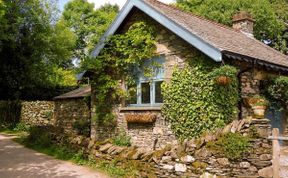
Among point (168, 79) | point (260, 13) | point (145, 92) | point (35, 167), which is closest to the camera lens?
point (35, 167)

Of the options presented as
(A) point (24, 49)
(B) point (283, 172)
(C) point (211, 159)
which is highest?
(A) point (24, 49)

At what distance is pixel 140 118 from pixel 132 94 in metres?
1.33

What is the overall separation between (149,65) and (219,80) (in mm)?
3310

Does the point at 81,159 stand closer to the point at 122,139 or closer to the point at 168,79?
the point at 122,139

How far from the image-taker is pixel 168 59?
11.3 metres

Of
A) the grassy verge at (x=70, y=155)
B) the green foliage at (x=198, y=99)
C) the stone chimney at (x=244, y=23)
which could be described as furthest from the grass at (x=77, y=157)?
the stone chimney at (x=244, y=23)

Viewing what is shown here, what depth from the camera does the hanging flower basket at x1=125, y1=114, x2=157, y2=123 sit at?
37.0 feet

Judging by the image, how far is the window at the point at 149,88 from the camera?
461 inches

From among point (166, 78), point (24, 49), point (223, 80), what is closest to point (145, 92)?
point (166, 78)

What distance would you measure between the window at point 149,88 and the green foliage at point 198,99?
72cm

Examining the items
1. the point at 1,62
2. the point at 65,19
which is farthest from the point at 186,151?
the point at 65,19

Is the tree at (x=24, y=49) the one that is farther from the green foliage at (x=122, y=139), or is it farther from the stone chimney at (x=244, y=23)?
the stone chimney at (x=244, y=23)

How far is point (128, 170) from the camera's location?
9609 millimetres

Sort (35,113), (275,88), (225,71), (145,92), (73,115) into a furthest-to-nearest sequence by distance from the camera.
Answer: (35,113) < (73,115) < (145,92) < (275,88) < (225,71)
